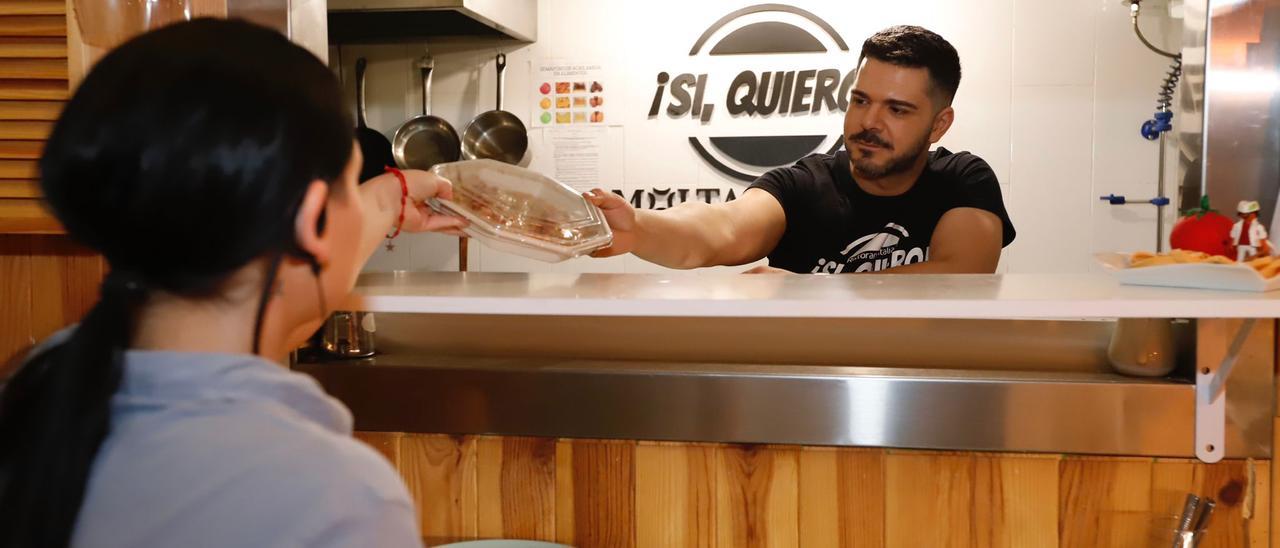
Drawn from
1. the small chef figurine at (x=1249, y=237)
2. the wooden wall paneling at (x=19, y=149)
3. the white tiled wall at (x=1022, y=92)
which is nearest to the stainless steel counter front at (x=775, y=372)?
A: the small chef figurine at (x=1249, y=237)

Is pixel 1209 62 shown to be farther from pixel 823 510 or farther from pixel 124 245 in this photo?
pixel 124 245

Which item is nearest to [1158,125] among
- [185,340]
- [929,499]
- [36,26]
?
[929,499]

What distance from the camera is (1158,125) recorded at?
285cm

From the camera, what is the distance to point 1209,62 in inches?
55.9

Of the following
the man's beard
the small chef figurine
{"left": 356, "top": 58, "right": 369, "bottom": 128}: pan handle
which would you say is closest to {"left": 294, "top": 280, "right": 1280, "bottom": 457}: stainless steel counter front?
the small chef figurine

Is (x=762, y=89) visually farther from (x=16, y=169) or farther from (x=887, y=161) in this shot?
(x=16, y=169)

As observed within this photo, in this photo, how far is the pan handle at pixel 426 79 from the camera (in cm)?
327

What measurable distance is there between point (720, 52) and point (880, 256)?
3.46 feet

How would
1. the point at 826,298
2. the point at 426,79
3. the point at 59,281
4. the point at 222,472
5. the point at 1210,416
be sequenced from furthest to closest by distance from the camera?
1. the point at 426,79
2. the point at 59,281
3. the point at 1210,416
4. the point at 826,298
5. the point at 222,472

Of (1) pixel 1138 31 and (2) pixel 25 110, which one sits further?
(1) pixel 1138 31

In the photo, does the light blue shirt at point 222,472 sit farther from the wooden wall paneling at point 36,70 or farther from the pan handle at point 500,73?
the pan handle at point 500,73

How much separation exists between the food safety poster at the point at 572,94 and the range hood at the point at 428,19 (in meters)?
0.13

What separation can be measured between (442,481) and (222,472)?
776 mm

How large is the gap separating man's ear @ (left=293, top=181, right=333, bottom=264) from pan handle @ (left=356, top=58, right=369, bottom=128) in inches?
113
